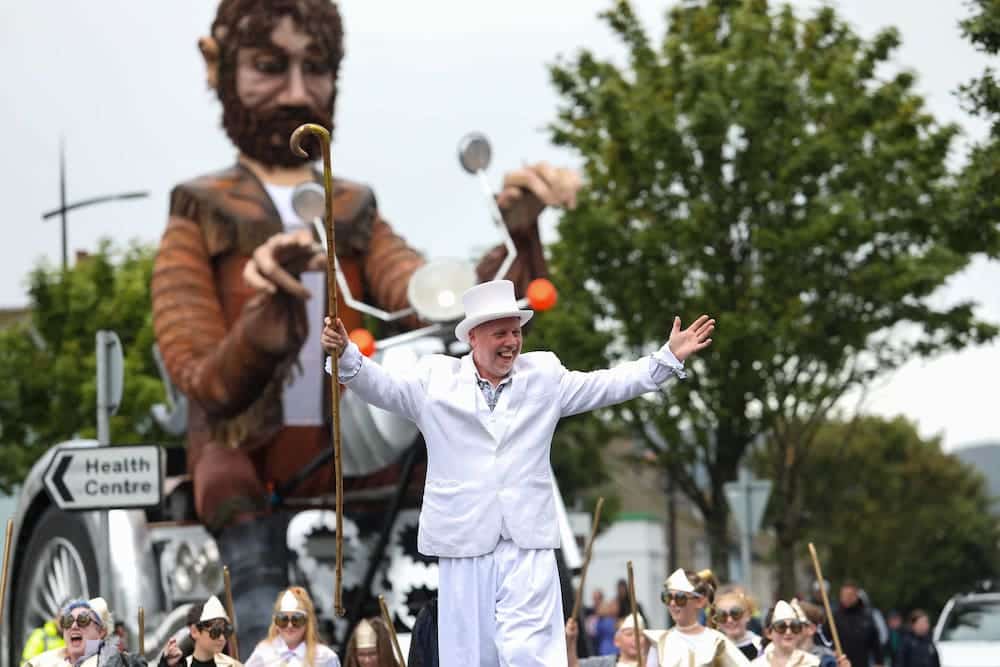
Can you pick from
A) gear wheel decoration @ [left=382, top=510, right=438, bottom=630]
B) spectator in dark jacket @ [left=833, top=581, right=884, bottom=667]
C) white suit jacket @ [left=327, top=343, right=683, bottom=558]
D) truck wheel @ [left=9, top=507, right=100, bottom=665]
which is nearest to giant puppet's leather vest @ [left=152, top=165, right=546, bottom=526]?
truck wheel @ [left=9, top=507, right=100, bottom=665]

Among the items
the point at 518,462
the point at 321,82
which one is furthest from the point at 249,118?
the point at 518,462

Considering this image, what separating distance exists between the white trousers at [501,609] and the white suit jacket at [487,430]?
63 millimetres

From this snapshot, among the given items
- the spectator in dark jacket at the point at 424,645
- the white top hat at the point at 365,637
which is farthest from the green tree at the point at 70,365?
the spectator in dark jacket at the point at 424,645

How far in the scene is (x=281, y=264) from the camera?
1784cm

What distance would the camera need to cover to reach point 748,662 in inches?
439

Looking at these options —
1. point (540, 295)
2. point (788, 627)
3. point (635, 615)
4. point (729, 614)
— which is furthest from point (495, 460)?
point (540, 295)

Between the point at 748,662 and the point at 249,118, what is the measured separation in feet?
32.2

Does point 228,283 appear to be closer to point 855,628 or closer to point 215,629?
point 855,628

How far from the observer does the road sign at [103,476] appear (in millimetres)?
13727

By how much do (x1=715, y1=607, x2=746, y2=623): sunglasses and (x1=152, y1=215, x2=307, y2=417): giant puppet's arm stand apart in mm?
6684

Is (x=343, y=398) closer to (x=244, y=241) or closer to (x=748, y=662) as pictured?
(x=244, y=241)

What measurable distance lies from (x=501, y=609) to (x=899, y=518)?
60.7 metres

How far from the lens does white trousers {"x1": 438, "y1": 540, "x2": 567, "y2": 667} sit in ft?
26.0

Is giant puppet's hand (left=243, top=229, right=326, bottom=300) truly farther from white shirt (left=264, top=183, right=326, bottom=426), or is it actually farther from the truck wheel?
the truck wheel
